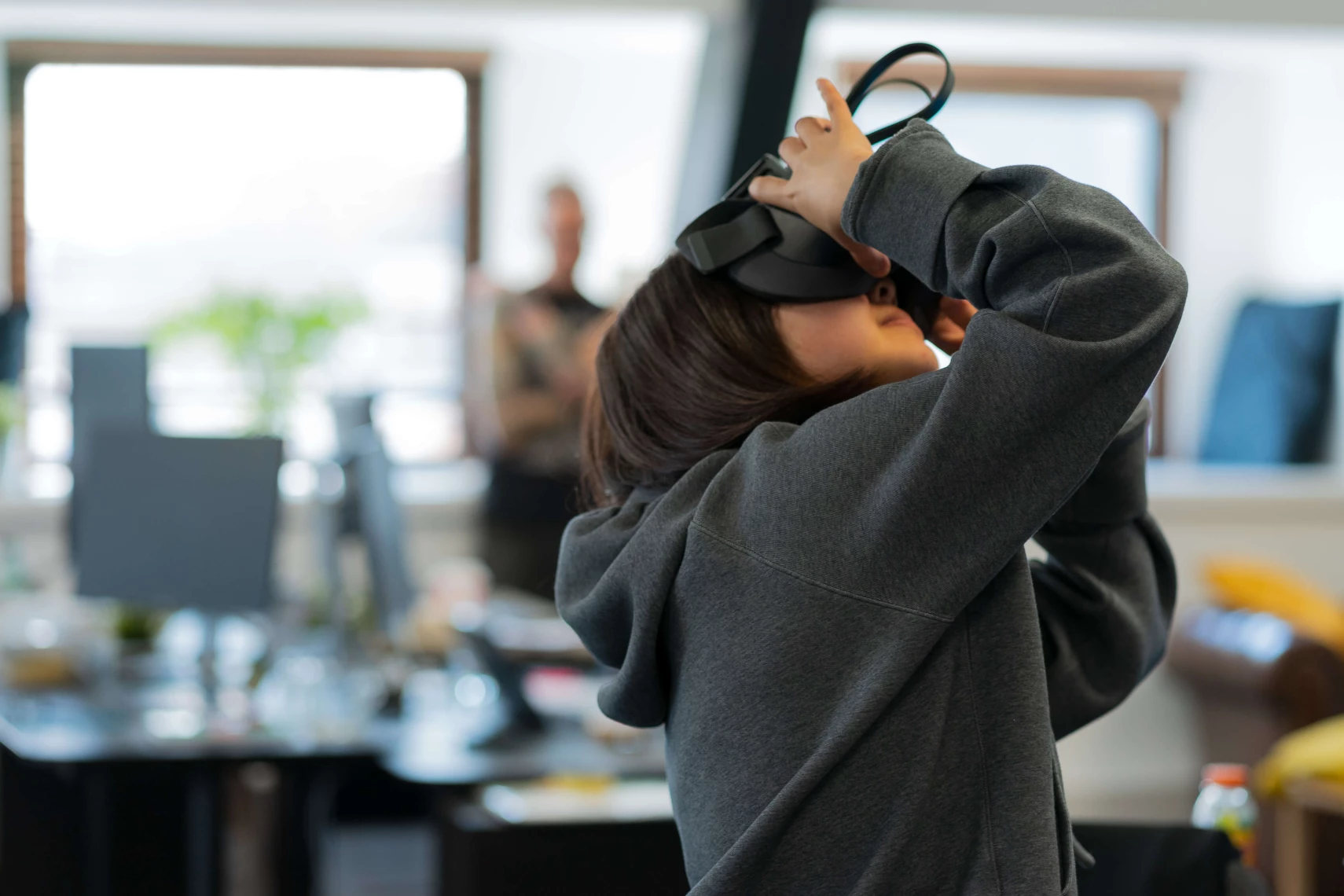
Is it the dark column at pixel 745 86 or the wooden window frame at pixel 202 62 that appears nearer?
the dark column at pixel 745 86

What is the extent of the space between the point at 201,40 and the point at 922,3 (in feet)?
9.59

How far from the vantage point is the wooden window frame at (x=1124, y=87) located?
545 cm

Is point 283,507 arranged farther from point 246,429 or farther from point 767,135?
point 767,135

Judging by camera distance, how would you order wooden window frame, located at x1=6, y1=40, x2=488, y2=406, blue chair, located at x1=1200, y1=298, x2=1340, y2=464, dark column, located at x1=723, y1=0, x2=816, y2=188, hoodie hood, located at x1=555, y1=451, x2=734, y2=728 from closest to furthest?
1. hoodie hood, located at x1=555, y1=451, x2=734, y2=728
2. dark column, located at x1=723, y1=0, x2=816, y2=188
3. blue chair, located at x1=1200, y1=298, x2=1340, y2=464
4. wooden window frame, located at x1=6, y1=40, x2=488, y2=406

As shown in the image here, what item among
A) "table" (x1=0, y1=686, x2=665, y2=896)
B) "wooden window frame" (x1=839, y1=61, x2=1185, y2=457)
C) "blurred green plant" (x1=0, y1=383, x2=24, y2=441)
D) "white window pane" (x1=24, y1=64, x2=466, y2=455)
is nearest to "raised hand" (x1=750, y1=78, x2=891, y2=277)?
"table" (x1=0, y1=686, x2=665, y2=896)

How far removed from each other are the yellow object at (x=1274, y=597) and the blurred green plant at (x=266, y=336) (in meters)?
2.91

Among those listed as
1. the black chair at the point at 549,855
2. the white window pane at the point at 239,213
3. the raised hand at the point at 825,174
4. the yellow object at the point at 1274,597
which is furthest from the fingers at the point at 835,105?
the white window pane at the point at 239,213

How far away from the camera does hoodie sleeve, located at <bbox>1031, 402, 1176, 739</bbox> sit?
1153 mm

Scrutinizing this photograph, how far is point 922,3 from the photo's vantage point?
324 centimetres

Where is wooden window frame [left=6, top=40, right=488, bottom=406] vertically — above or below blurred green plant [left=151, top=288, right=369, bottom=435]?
above

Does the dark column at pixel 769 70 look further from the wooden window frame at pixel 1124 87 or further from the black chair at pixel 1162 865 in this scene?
the black chair at pixel 1162 865

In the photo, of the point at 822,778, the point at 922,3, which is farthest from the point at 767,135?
the point at 822,778

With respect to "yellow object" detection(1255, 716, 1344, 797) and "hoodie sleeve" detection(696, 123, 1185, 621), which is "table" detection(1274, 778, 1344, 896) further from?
"hoodie sleeve" detection(696, 123, 1185, 621)

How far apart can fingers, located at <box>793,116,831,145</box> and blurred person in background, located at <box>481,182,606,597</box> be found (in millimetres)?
2601
